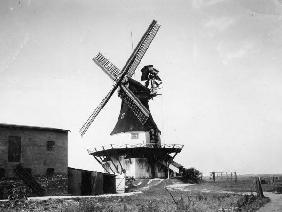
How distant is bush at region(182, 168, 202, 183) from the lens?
1706 inches

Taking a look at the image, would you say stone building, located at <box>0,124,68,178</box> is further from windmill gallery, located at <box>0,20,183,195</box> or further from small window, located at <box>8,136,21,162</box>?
windmill gallery, located at <box>0,20,183,195</box>

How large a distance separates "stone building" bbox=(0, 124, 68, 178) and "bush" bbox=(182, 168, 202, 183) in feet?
60.1

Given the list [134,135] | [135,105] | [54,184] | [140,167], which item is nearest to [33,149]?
[54,184]

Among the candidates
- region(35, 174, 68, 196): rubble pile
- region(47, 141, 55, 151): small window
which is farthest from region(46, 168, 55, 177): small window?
region(47, 141, 55, 151): small window

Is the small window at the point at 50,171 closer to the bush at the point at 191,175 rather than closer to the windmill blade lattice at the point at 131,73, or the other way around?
the windmill blade lattice at the point at 131,73

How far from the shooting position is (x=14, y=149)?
88.7ft

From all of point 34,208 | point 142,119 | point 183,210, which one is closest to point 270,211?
point 183,210

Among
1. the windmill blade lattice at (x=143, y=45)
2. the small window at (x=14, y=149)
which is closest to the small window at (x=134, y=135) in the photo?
the windmill blade lattice at (x=143, y=45)

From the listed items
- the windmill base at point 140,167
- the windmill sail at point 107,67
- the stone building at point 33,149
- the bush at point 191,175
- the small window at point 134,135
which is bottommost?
the bush at point 191,175

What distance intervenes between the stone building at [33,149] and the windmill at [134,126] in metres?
8.05

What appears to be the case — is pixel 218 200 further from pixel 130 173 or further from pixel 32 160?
pixel 130 173

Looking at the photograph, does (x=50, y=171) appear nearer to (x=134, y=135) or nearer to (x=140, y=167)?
(x=134, y=135)

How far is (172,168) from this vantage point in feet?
143

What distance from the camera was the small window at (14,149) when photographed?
26797mm
